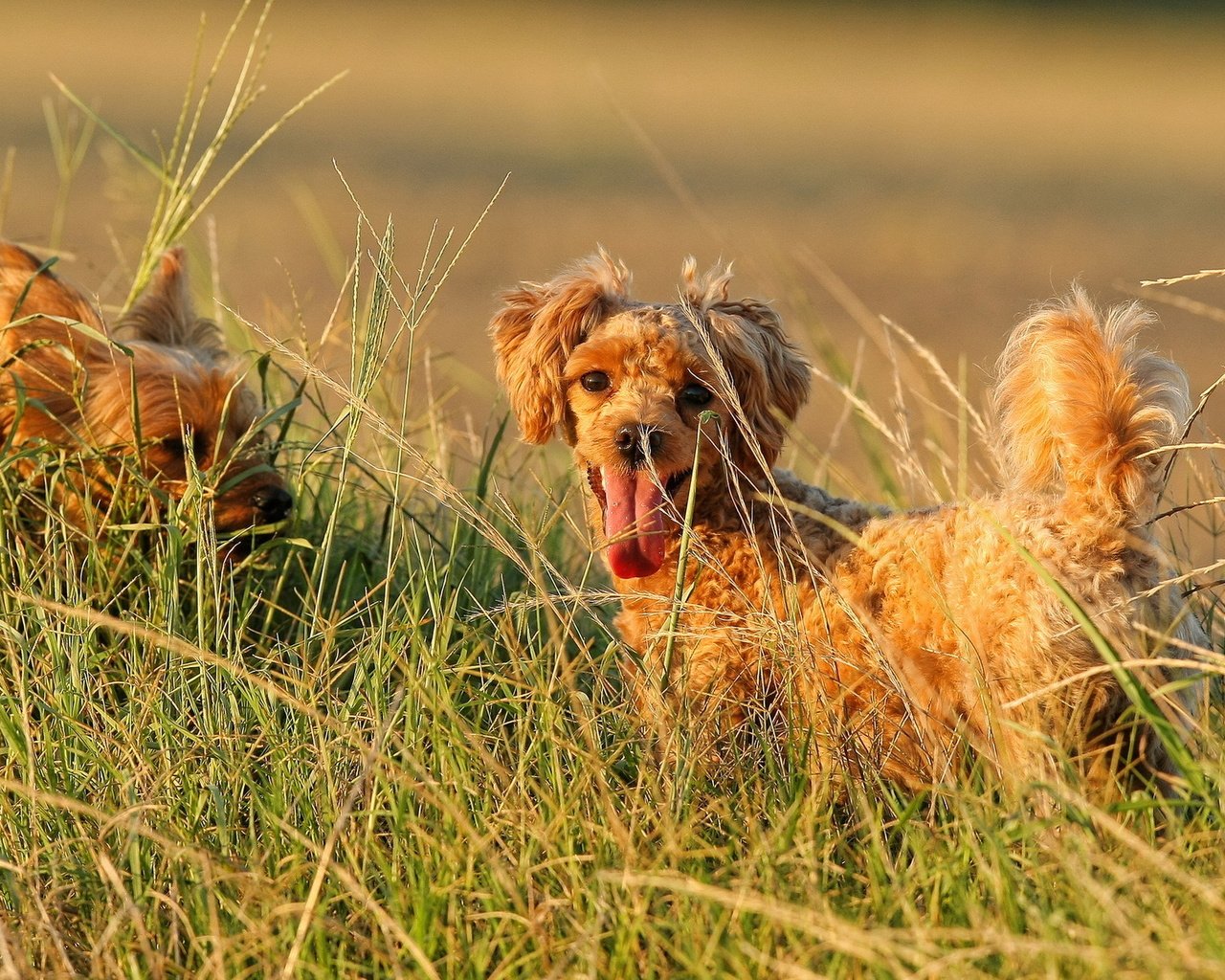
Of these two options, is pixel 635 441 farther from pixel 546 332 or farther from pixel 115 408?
pixel 115 408

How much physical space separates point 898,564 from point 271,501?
1926mm

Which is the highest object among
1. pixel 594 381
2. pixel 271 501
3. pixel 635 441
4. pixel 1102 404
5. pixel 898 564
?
pixel 1102 404

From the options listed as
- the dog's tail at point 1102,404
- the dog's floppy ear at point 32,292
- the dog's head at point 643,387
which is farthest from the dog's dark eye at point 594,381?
the dog's floppy ear at point 32,292

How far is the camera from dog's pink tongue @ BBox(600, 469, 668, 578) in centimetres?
395

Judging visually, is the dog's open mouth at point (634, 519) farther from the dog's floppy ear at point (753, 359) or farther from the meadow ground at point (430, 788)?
the dog's floppy ear at point (753, 359)

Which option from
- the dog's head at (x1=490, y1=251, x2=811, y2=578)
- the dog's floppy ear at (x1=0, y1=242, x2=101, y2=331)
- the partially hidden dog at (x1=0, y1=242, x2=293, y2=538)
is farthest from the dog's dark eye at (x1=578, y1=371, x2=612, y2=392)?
the dog's floppy ear at (x1=0, y1=242, x2=101, y2=331)

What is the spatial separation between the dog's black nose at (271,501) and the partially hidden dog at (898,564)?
2.88ft

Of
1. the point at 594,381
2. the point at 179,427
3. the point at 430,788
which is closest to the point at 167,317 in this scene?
the point at 179,427

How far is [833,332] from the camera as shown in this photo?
14.7 m

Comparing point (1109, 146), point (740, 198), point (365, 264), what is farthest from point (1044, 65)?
point (365, 264)

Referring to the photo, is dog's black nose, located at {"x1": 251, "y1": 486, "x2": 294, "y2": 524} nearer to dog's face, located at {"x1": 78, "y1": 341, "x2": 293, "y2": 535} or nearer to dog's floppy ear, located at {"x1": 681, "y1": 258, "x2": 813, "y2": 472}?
dog's face, located at {"x1": 78, "y1": 341, "x2": 293, "y2": 535}

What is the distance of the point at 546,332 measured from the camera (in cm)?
418

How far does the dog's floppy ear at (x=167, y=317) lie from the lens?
4996 millimetres

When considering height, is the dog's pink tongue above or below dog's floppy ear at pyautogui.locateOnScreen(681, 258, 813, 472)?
below
